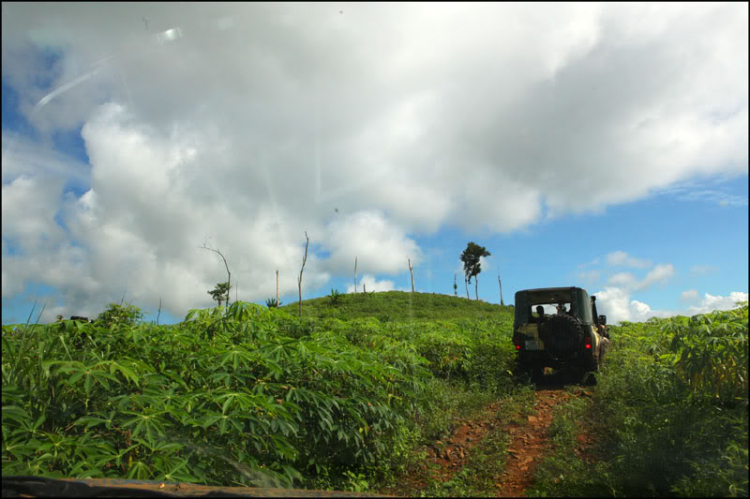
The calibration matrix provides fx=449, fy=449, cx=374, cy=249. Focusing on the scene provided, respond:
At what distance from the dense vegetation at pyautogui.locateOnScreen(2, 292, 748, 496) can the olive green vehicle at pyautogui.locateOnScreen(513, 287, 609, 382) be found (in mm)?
2765

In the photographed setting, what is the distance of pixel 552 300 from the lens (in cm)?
872

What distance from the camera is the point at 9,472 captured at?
6.45 ft

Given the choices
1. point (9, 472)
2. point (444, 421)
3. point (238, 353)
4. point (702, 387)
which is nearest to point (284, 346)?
point (238, 353)

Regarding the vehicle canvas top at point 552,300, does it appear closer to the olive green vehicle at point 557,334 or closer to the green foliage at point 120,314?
the olive green vehicle at point 557,334

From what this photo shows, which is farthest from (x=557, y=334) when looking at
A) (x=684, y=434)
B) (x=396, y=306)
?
(x=396, y=306)

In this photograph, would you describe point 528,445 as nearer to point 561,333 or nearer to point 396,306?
point 561,333

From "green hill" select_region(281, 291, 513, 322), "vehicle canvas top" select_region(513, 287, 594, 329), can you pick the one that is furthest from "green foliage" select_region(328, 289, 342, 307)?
"vehicle canvas top" select_region(513, 287, 594, 329)

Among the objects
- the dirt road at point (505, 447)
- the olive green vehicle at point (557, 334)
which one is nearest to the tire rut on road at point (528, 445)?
the dirt road at point (505, 447)

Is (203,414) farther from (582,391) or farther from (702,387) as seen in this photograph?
(582,391)

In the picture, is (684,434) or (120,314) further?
(120,314)

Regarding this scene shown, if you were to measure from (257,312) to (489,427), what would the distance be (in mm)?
2983

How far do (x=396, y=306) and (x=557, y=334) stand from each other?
2196cm

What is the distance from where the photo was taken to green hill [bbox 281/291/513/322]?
25891mm

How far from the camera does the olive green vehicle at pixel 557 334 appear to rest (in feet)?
25.2
